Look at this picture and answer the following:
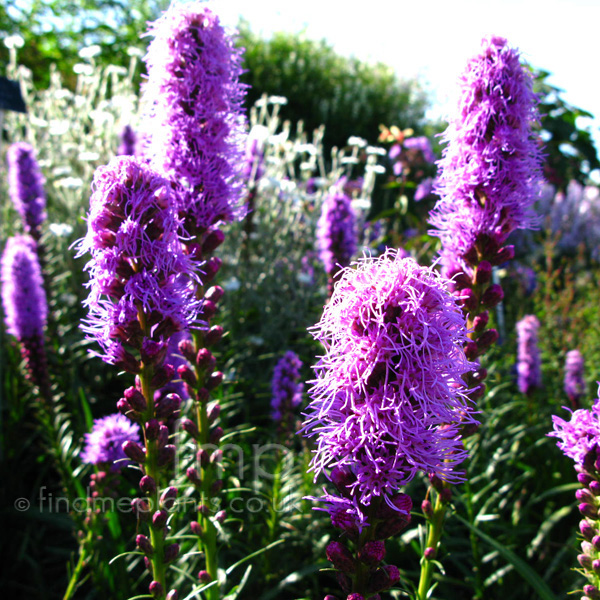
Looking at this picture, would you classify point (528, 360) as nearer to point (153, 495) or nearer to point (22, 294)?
point (153, 495)

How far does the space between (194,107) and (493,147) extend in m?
1.12

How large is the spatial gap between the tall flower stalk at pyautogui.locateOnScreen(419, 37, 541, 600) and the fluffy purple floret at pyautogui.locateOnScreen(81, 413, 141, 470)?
4.74 feet

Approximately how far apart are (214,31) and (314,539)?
2.43 metres

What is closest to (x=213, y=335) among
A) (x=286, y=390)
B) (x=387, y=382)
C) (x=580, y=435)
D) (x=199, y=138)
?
(x=199, y=138)

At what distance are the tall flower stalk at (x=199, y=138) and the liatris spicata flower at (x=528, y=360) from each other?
8.57ft

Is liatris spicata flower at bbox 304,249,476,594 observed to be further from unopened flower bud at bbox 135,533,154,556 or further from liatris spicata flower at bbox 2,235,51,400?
liatris spicata flower at bbox 2,235,51,400

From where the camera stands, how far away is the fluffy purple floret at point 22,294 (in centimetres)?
306

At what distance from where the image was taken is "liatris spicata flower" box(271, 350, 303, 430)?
307 cm

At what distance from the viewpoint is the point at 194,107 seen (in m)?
1.94

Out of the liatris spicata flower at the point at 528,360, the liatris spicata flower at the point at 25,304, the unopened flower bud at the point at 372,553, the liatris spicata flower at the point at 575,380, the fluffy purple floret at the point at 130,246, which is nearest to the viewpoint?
the unopened flower bud at the point at 372,553

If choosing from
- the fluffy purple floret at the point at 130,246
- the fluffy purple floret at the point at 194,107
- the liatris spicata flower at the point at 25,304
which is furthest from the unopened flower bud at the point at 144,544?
the liatris spicata flower at the point at 25,304

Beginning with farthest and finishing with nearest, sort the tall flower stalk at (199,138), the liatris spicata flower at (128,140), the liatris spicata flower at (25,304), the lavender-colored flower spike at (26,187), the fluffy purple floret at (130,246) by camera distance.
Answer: the liatris spicata flower at (128,140)
the lavender-colored flower spike at (26,187)
the liatris spicata flower at (25,304)
the tall flower stalk at (199,138)
the fluffy purple floret at (130,246)

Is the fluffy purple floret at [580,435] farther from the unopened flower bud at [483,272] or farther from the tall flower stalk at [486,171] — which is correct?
the unopened flower bud at [483,272]

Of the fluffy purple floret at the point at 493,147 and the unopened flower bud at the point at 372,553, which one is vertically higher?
the fluffy purple floret at the point at 493,147
